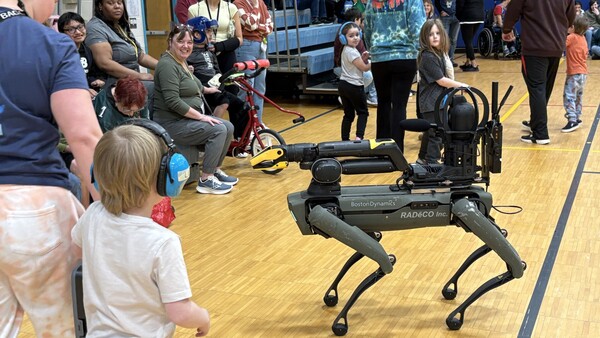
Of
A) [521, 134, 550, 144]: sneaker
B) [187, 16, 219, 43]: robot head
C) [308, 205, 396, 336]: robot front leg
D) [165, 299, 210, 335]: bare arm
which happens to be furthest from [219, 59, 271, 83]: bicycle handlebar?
[165, 299, 210, 335]: bare arm

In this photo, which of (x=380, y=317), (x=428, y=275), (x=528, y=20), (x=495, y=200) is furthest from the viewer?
(x=528, y=20)

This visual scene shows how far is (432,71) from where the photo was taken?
5.77 m

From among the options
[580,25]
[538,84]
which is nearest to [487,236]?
[538,84]

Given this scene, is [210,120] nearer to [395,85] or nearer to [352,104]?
[395,85]

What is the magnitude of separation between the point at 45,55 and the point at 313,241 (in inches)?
109

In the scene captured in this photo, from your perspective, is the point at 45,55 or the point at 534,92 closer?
the point at 45,55

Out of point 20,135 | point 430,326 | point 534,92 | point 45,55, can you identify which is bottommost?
point 430,326

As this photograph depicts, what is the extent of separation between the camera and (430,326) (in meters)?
3.30

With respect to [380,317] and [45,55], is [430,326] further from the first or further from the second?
[45,55]

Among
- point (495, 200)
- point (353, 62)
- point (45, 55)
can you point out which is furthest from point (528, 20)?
point (45, 55)

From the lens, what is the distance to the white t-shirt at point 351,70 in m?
6.76

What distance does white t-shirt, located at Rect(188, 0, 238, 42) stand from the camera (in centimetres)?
681

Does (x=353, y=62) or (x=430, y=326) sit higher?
(x=353, y=62)

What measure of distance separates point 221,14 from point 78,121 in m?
5.14
